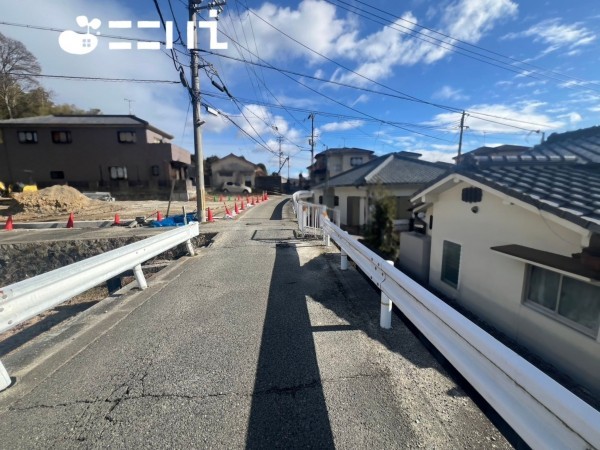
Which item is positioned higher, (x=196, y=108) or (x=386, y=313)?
(x=196, y=108)

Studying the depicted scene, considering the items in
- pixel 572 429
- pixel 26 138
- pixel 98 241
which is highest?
pixel 26 138

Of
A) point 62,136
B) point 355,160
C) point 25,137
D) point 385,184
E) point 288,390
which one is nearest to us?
point 288,390

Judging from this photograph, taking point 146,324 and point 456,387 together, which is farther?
point 146,324

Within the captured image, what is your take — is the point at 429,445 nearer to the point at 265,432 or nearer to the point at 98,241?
the point at 265,432

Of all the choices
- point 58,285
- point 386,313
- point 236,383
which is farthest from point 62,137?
point 386,313

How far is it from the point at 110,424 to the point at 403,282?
2470 millimetres

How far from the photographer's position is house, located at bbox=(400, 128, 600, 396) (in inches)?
143

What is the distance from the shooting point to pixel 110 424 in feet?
5.59

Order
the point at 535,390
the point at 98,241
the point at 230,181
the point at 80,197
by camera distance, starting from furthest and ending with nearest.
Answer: the point at 230,181 < the point at 80,197 < the point at 98,241 < the point at 535,390

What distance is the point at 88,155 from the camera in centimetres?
2795

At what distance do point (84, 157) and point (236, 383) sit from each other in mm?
35719

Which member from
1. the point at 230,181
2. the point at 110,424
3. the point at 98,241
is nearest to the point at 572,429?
the point at 110,424

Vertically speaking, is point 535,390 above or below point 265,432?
above

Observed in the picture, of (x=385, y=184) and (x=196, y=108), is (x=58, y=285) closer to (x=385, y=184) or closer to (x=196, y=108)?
(x=196, y=108)
